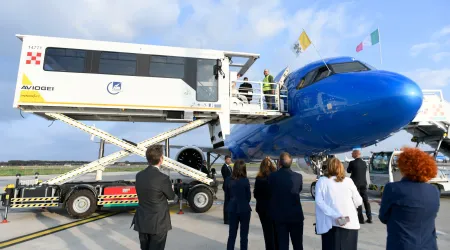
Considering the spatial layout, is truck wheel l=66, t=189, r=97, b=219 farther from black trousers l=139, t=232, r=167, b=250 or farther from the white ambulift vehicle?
the white ambulift vehicle

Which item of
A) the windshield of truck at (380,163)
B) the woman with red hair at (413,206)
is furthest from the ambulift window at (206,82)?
the windshield of truck at (380,163)

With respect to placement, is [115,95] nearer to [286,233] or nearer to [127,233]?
[127,233]

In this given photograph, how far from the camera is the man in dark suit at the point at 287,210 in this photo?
3.99 meters

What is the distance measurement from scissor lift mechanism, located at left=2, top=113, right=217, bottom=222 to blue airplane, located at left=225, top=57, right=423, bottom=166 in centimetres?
303

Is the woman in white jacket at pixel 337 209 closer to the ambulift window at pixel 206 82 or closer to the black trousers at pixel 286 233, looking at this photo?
the black trousers at pixel 286 233

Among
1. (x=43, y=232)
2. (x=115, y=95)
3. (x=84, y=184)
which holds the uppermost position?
(x=115, y=95)

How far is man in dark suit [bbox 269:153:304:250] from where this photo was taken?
3.99 m

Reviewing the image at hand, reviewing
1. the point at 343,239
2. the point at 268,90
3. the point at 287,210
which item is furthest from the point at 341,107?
the point at 343,239

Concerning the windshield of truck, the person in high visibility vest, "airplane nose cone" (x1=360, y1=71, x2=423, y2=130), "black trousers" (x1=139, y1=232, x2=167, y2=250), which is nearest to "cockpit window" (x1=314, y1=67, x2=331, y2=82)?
"airplane nose cone" (x1=360, y1=71, x2=423, y2=130)

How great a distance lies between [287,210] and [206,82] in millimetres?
5853

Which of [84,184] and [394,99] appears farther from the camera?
[84,184]

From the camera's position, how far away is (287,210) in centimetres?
399

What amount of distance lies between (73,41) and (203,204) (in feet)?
20.2

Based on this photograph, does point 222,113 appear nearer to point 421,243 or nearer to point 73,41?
point 73,41
